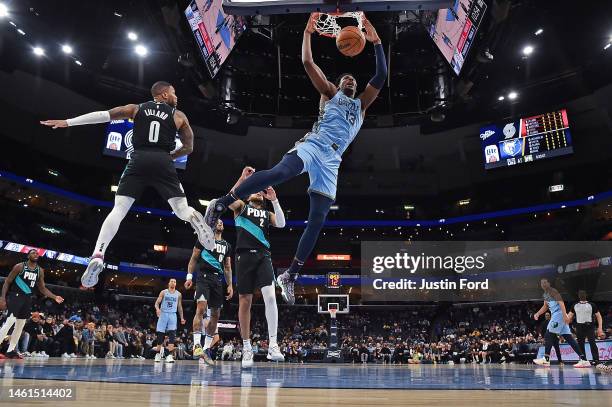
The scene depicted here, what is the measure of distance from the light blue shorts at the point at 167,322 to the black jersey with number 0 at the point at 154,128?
225 inches

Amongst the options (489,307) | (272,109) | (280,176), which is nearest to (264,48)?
(272,109)

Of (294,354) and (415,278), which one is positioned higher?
(415,278)

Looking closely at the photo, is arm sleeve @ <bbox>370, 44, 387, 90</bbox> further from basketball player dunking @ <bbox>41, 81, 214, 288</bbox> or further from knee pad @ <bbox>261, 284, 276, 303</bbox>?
knee pad @ <bbox>261, 284, 276, 303</bbox>

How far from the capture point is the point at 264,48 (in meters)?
21.1

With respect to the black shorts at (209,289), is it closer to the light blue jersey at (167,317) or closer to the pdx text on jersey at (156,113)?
the light blue jersey at (167,317)

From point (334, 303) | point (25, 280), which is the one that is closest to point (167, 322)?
point (25, 280)

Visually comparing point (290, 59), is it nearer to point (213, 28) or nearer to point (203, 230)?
point (213, 28)

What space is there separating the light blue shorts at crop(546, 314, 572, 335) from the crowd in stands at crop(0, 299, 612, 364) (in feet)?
30.6

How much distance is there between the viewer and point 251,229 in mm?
6520

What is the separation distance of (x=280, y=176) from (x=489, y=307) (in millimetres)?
33681

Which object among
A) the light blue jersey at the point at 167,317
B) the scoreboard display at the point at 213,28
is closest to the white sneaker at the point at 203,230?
the light blue jersey at the point at 167,317

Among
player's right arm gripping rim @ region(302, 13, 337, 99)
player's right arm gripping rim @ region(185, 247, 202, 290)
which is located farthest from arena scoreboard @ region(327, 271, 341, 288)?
player's right arm gripping rim @ region(302, 13, 337, 99)

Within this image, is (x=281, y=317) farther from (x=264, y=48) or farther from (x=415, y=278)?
(x=264, y=48)

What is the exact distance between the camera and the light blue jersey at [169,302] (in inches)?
384
